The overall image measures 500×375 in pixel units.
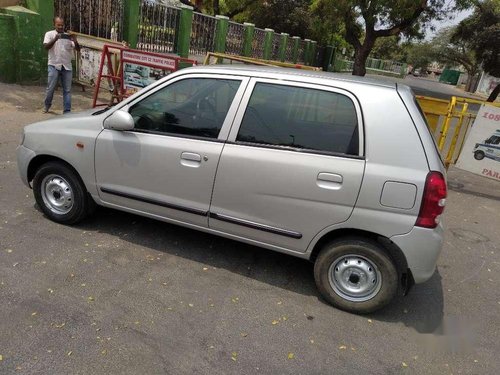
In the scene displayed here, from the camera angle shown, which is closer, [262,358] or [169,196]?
[262,358]

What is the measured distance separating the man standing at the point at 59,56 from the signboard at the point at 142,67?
3.83ft

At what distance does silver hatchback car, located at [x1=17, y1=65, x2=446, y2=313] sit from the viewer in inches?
121

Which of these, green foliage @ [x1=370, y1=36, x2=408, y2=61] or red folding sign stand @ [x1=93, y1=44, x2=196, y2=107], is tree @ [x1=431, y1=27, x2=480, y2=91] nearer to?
green foliage @ [x1=370, y1=36, x2=408, y2=61]

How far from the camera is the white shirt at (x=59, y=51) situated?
341 inches

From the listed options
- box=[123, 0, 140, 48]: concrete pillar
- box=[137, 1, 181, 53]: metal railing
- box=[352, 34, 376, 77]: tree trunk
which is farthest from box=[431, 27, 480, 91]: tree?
box=[123, 0, 140, 48]: concrete pillar

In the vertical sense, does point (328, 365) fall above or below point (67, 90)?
below

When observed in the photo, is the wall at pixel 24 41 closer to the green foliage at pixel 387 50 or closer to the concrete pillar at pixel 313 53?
the concrete pillar at pixel 313 53

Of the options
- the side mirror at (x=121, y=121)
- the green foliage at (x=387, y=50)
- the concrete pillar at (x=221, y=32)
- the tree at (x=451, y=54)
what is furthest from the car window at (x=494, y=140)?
the green foliage at (x=387, y=50)

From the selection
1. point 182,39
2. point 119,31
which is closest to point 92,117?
point 119,31

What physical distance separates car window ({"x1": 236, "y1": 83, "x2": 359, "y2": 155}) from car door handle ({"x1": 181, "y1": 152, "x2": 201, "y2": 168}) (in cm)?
37

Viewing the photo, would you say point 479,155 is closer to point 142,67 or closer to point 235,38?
point 142,67

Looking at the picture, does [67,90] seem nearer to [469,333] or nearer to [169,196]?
[169,196]

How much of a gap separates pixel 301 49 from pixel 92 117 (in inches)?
997

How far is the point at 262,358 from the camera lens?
110 inches
